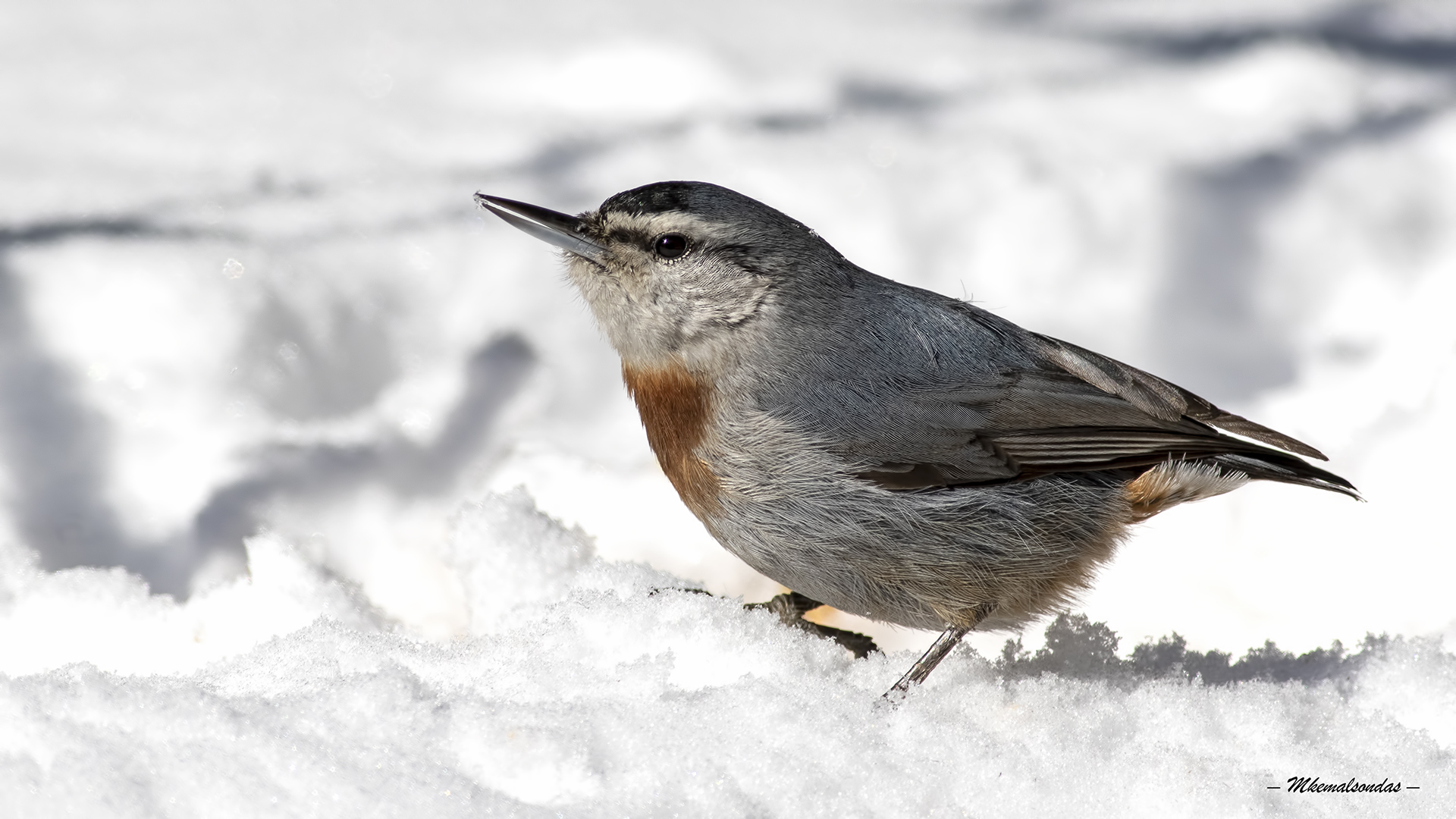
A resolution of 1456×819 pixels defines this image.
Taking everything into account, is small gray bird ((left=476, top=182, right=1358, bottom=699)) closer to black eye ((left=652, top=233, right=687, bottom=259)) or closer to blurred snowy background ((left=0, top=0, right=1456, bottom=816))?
black eye ((left=652, top=233, right=687, bottom=259))

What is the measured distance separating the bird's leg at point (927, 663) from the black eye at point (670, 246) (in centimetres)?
113

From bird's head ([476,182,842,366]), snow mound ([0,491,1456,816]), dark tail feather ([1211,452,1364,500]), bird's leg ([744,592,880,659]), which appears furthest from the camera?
bird's leg ([744,592,880,659])

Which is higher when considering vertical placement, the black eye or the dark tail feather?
the dark tail feather

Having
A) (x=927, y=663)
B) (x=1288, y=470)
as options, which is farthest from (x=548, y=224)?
(x=1288, y=470)

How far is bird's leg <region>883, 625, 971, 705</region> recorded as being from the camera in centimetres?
271

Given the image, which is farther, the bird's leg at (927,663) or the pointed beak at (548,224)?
the pointed beak at (548,224)

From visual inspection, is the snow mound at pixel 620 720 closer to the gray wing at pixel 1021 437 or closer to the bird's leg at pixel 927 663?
the bird's leg at pixel 927 663

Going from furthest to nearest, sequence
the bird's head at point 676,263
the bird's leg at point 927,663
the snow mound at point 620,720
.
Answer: the bird's head at point 676,263 < the bird's leg at point 927,663 < the snow mound at point 620,720

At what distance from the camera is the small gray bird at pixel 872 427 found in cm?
276

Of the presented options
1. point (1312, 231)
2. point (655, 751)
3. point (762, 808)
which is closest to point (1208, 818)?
point (762, 808)

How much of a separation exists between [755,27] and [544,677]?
382 cm

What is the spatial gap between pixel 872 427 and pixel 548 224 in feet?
3.20

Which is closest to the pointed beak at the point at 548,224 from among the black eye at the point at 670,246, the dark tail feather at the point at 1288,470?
the black eye at the point at 670,246

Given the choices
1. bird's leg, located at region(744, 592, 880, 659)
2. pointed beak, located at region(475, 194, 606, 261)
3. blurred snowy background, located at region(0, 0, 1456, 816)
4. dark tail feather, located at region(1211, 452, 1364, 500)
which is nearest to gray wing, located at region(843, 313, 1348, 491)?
dark tail feather, located at region(1211, 452, 1364, 500)
